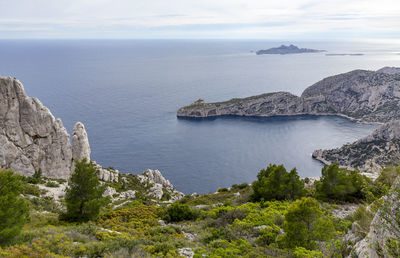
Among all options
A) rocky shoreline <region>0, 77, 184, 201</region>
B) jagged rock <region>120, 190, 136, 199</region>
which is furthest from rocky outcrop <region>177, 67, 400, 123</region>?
jagged rock <region>120, 190, 136, 199</region>

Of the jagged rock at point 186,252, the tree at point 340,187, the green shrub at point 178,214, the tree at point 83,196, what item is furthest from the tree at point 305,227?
the tree at point 340,187

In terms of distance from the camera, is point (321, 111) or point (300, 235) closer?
point (300, 235)

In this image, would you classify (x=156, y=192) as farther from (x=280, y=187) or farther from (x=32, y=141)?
(x=280, y=187)

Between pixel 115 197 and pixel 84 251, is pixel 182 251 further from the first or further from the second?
pixel 115 197

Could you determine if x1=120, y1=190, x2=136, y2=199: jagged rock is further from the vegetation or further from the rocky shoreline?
the vegetation

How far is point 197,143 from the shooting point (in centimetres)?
10475

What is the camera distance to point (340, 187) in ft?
92.7

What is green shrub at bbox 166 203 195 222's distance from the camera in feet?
75.3

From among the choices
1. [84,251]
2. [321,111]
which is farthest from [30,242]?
[321,111]

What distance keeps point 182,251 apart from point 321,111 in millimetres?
160867

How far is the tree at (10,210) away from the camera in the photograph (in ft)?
44.0

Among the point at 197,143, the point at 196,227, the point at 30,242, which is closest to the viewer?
the point at 30,242

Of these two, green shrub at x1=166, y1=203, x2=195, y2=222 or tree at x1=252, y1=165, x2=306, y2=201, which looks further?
tree at x1=252, y1=165, x2=306, y2=201

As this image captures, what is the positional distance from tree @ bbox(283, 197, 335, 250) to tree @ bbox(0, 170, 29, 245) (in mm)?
14952
